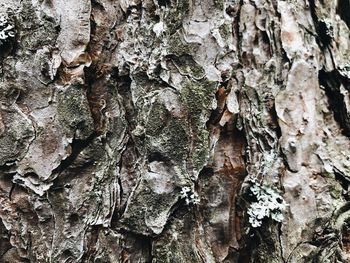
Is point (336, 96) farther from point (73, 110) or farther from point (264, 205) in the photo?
point (73, 110)

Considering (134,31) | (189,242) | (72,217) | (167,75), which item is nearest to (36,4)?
(134,31)

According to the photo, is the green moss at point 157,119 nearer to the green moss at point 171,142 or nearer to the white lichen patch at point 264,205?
the green moss at point 171,142

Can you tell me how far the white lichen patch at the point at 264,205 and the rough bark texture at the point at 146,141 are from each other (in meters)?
0.01

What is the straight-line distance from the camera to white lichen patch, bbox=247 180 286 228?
114 cm

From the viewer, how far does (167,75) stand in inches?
45.0

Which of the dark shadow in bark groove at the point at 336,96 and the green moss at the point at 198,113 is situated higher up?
the dark shadow in bark groove at the point at 336,96

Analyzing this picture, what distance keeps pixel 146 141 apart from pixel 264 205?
0.29 meters

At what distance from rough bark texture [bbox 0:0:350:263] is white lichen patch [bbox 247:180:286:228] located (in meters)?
0.01

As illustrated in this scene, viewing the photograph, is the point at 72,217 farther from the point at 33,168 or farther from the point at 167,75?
the point at 167,75

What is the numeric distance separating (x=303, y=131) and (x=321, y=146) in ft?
0.21

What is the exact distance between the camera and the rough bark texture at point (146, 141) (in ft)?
3.70

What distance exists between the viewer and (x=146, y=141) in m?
1.13

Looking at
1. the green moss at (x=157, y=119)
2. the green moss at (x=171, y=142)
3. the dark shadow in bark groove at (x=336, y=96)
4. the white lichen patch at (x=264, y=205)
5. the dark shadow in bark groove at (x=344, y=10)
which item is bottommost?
the white lichen patch at (x=264, y=205)

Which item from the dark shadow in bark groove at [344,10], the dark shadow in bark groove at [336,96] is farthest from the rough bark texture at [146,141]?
the dark shadow in bark groove at [344,10]
